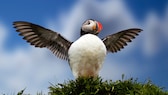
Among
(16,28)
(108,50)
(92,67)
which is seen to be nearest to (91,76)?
(92,67)

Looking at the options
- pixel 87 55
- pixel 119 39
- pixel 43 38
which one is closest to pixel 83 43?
pixel 87 55

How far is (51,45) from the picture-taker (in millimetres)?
4695

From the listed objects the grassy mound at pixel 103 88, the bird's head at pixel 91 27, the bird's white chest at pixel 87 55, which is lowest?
the grassy mound at pixel 103 88

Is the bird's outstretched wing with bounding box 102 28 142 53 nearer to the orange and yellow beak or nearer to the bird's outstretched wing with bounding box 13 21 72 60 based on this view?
the orange and yellow beak

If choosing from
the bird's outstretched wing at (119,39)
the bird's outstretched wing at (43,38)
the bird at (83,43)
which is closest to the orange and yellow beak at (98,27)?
the bird at (83,43)

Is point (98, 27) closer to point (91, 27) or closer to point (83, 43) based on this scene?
point (91, 27)

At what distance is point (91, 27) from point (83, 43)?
0.94ft

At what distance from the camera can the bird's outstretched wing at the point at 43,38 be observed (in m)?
4.61

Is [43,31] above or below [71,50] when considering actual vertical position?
above

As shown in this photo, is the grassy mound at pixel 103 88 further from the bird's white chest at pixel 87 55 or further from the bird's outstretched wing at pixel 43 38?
the bird's outstretched wing at pixel 43 38

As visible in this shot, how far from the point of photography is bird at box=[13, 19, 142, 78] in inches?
166

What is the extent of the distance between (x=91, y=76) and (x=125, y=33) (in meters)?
0.90

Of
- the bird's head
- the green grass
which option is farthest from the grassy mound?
the bird's head

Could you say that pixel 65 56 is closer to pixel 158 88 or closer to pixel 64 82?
pixel 64 82
